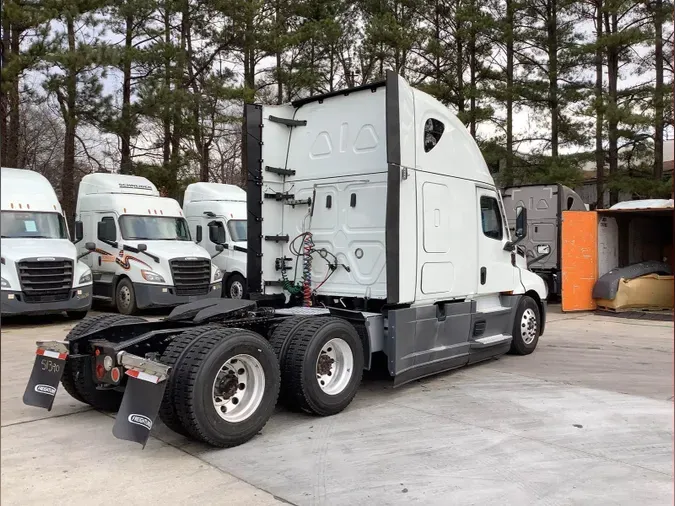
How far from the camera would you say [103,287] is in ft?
45.2

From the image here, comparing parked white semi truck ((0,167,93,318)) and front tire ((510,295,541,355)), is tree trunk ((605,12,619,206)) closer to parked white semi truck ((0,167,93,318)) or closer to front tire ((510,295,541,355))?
front tire ((510,295,541,355))

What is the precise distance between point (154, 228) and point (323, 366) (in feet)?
31.1

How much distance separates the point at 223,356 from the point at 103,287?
33.4ft

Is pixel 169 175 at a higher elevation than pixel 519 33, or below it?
below

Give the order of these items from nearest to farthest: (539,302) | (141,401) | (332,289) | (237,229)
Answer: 1. (141,401)
2. (332,289)
3. (539,302)
4. (237,229)

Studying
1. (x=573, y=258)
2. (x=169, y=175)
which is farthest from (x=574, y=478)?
(x=169, y=175)

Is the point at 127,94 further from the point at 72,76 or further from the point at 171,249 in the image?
the point at 171,249

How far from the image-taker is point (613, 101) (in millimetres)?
17062

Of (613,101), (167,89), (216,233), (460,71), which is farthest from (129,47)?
(613,101)

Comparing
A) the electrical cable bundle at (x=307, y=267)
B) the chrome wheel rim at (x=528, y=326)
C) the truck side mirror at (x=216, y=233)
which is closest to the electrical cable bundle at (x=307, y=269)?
the electrical cable bundle at (x=307, y=267)

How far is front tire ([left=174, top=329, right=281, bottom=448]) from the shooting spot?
446 centimetres

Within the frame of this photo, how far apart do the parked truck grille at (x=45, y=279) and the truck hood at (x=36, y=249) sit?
0.14 meters

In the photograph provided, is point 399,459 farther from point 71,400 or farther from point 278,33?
point 278,33

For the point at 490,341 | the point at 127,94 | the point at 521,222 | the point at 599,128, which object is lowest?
the point at 490,341
